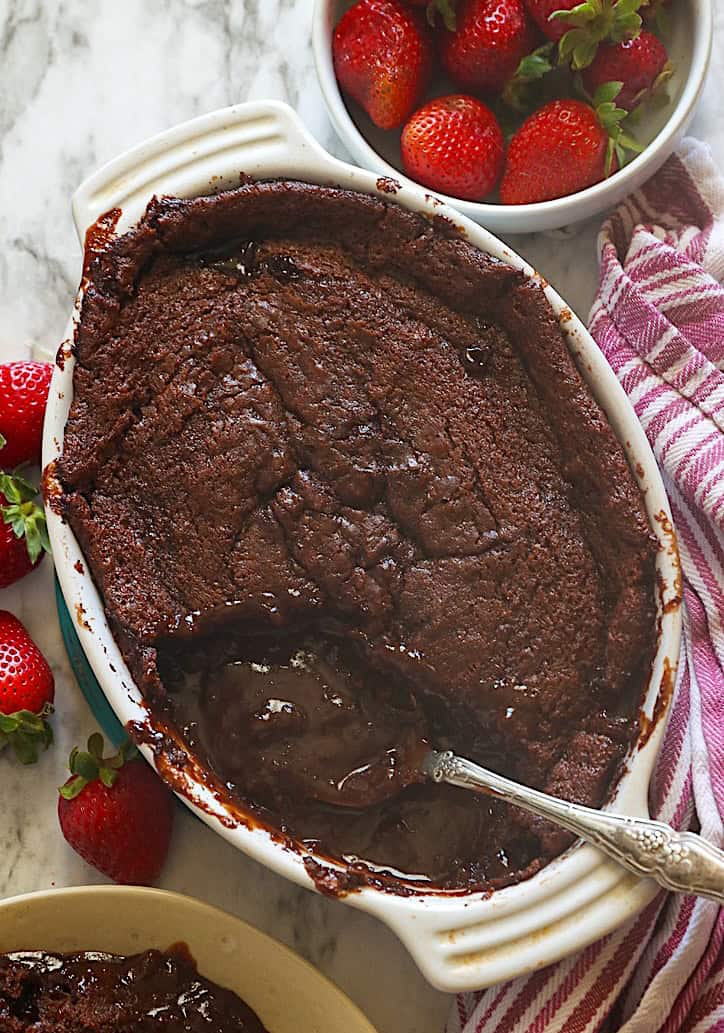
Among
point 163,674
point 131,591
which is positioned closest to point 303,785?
point 163,674

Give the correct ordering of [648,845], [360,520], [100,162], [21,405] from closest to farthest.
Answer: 1. [648,845]
2. [360,520]
3. [21,405]
4. [100,162]

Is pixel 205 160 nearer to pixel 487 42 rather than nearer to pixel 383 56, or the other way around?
pixel 383 56

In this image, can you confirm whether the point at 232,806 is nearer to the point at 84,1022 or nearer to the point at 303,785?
the point at 303,785

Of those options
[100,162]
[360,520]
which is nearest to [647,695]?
[360,520]

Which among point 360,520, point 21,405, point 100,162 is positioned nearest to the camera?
point 360,520

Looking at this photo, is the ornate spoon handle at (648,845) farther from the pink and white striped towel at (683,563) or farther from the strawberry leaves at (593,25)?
the strawberry leaves at (593,25)

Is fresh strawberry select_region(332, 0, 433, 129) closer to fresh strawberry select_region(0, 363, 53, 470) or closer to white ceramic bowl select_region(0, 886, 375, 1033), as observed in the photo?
fresh strawberry select_region(0, 363, 53, 470)

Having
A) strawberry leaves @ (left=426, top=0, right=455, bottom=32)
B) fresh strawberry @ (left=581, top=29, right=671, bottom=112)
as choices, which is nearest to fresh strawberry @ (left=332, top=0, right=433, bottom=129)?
strawberry leaves @ (left=426, top=0, right=455, bottom=32)
